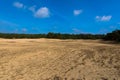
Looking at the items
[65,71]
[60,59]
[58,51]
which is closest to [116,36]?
[58,51]

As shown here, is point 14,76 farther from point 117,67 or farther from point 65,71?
point 117,67

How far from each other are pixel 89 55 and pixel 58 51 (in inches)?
110

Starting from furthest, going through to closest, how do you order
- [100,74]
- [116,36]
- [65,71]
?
[116,36]
[65,71]
[100,74]

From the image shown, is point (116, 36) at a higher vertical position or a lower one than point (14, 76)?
higher

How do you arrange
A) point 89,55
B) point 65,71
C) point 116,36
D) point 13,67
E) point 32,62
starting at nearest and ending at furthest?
point 65,71 < point 13,67 < point 32,62 < point 89,55 < point 116,36

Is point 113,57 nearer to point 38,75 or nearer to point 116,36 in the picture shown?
point 38,75

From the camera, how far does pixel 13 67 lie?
15312mm

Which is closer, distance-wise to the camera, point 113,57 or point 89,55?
point 113,57

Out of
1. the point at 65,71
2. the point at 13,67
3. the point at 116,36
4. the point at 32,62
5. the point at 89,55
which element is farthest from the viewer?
the point at 116,36

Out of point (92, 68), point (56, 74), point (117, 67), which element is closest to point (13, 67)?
point (56, 74)

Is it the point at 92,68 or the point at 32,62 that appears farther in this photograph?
the point at 32,62

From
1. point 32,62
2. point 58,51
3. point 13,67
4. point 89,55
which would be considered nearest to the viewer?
point 13,67

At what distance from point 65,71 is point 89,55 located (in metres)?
4.10

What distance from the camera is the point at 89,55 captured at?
17.7m
